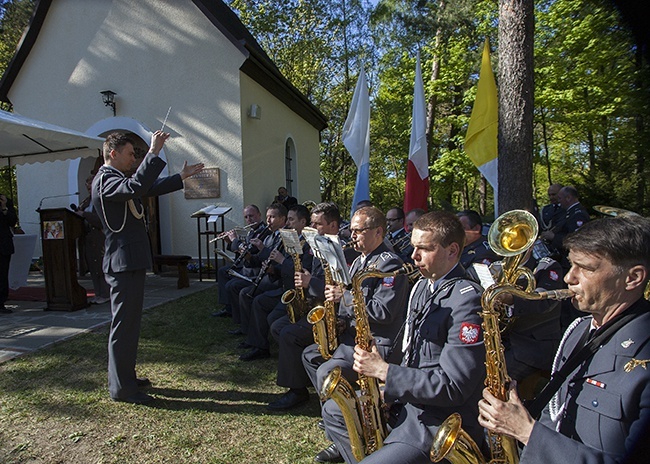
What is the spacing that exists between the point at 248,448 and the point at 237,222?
714 centimetres

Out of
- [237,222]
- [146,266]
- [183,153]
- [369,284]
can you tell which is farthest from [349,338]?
[183,153]

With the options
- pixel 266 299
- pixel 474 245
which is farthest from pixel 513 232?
pixel 266 299

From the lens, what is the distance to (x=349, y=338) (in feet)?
11.4

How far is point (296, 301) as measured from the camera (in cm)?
418

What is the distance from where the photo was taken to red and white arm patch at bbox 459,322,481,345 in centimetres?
200

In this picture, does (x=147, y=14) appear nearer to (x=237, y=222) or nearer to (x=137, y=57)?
(x=137, y=57)

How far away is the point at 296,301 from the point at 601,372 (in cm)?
293

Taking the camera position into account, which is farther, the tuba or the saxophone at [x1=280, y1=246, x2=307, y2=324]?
the saxophone at [x1=280, y1=246, x2=307, y2=324]

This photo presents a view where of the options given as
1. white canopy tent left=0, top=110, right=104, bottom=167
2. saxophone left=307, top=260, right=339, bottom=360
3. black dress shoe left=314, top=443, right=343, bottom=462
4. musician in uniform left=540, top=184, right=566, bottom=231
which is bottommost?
black dress shoe left=314, top=443, right=343, bottom=462

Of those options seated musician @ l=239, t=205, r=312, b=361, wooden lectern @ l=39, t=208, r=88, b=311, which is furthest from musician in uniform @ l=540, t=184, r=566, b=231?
wooden lectern @ l=39, t=208, r=88, b=311

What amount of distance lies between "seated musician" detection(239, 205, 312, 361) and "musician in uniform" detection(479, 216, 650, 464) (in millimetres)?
3200

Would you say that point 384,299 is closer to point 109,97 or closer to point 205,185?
point 205,185

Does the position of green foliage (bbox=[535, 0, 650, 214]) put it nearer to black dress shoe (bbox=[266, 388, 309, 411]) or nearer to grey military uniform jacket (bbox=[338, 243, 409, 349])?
grey military uniform jacket (bbox=[338, 243, 409, 349])

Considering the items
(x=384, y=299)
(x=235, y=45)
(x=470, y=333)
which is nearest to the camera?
(x=470, y=333)
